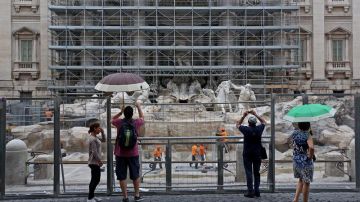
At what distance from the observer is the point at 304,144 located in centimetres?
1134

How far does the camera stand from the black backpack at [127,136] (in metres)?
11.9

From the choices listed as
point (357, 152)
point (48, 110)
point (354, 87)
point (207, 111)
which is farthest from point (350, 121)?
point (354, 87)

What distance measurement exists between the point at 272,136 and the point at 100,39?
3087cm

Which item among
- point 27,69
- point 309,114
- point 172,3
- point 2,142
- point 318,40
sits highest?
point 172,3

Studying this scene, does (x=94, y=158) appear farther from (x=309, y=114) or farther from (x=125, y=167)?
(x=309, y=114)

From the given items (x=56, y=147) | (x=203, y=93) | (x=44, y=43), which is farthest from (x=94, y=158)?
(x=44, y=43)

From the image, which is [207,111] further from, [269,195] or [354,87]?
[354,87]

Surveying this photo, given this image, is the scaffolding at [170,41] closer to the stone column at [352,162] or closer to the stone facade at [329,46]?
the stone facade at [329,46]

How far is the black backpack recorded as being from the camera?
1186 cm

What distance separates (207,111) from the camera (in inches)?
719

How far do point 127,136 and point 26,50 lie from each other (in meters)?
36.2

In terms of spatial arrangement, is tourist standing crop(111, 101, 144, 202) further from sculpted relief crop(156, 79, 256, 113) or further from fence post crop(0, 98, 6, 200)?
sculpted relief crop(156, 79, 256, 113)

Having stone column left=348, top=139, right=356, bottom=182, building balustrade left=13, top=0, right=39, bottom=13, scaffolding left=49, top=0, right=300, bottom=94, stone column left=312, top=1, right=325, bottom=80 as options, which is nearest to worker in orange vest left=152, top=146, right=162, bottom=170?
stone column left=348, top=139, right=356, bottom=182

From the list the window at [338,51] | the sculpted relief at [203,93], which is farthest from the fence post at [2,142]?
the window at [338,51]
